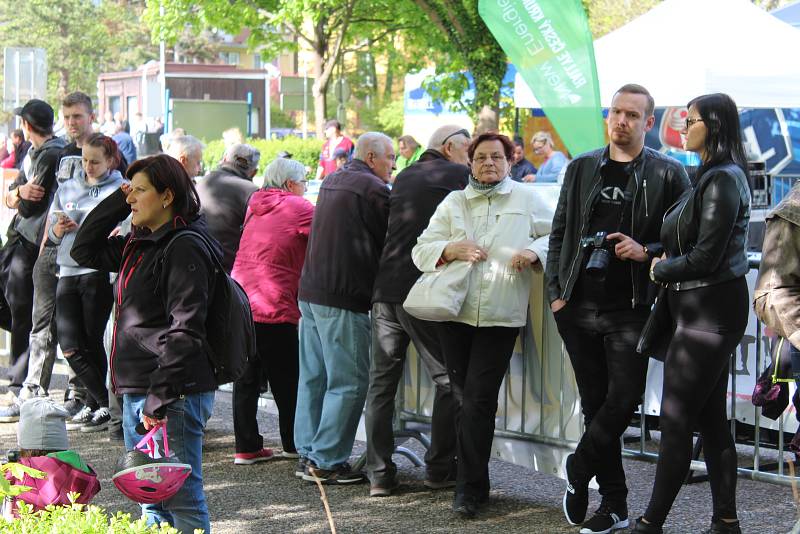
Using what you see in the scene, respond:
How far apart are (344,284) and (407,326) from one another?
0.48 meters

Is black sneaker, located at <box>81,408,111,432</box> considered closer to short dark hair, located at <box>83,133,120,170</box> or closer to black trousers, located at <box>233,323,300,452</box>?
black trousers, located at <box>233,323,300,452</box>

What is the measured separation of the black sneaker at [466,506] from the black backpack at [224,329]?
1973mm

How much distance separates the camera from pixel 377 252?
6.85 meters

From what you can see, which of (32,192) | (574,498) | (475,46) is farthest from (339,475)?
(475,46)

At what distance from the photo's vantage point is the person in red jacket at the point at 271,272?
727cm

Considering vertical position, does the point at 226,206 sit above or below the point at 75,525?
above

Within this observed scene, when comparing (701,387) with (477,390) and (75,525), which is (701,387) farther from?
(75,525)

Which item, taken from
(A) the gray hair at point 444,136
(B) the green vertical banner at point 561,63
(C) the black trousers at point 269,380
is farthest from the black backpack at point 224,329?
(B) the green vertical banner at point 561,63

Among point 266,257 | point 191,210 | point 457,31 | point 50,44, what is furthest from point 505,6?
point 50,44

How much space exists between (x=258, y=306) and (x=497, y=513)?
2.06 m

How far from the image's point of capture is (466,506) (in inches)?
241

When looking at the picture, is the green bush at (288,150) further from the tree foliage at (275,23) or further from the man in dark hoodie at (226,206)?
the man in dark hoodie at (226,206)

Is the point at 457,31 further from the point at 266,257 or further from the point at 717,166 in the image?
the point at 717,166

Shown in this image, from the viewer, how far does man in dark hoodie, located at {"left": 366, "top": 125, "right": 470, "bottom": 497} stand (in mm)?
6523
